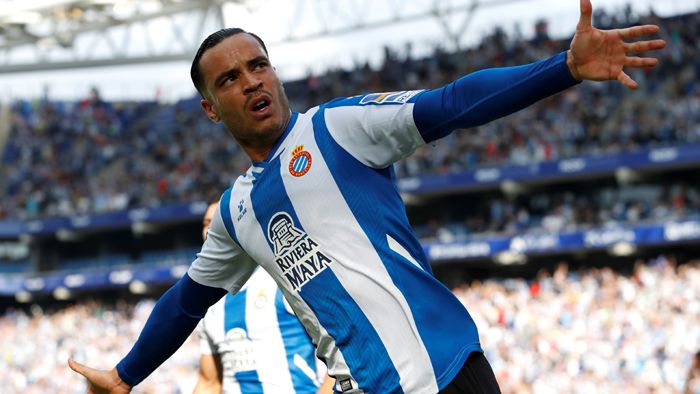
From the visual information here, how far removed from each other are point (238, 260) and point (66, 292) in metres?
36.1

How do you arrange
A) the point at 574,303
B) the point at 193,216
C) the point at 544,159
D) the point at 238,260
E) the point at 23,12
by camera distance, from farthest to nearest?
the point at 193,216 < the point at 23,12 < the point at 544,159 < the point at 574,303 < the point at 238,260

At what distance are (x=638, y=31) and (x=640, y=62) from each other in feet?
0.30

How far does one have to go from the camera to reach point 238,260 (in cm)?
377

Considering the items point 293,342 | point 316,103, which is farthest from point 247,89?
point 316,103

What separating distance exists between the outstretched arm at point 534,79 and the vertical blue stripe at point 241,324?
9.79ft

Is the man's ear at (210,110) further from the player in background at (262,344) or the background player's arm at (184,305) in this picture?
the player in background at (262,344)

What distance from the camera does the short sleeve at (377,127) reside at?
2.97 metres

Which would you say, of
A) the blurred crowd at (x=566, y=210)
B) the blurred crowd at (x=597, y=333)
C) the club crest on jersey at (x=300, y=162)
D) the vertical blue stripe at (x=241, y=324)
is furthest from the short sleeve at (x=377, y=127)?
the blurred crowd at (x=566, y=210)

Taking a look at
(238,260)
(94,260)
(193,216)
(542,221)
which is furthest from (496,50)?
(238,260)

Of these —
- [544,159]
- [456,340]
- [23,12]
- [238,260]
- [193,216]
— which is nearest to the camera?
[456,340]

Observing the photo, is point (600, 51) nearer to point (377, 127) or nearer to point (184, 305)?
point (377, 127)

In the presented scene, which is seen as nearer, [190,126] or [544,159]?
[544,159]

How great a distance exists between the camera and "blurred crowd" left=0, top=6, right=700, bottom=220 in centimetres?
2608

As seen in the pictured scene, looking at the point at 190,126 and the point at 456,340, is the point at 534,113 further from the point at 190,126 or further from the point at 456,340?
the point at 456,340
